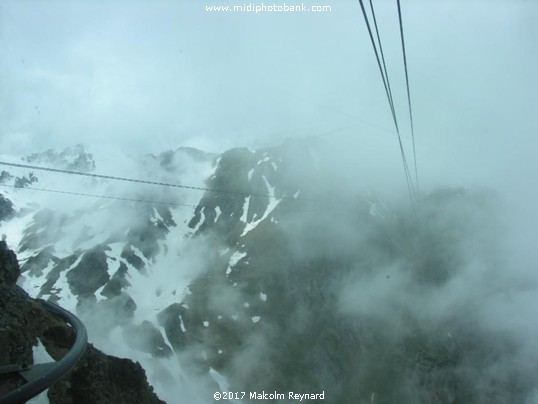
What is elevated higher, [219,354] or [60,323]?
[60,323]

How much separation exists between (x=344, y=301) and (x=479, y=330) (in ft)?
176

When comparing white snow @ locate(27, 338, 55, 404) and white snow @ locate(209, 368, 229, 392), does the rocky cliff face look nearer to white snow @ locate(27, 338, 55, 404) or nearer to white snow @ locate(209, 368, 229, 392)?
white snow @ locate(27, 338, 55, 404)

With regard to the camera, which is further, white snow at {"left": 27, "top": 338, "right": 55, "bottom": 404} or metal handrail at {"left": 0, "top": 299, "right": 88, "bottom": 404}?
white snow at {"left": 27, "top": 338, "right": 55, "bottom": 404}

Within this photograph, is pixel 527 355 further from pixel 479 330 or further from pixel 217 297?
pixel 217 297

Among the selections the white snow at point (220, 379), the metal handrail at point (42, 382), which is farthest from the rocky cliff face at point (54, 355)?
the white snow at point (220, 379)

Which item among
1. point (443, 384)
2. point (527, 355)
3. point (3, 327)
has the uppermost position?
point (3, 327)

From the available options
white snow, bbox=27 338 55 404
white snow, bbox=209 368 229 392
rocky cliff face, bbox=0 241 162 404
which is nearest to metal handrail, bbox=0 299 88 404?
rocky cliff face, bbox=0 241 162 404

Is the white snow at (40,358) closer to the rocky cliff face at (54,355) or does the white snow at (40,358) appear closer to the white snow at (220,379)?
the rocky cliff face at (54,355)

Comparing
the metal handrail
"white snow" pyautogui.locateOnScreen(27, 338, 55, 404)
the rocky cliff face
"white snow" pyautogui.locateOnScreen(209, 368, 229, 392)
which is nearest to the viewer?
the metal handrail

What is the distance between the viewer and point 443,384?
14062 cm

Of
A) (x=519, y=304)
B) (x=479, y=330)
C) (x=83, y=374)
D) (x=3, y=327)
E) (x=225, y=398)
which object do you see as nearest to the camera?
(x=3, y=327)

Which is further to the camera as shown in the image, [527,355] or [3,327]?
[527,355]

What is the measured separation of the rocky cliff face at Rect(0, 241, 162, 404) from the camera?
19234 mm

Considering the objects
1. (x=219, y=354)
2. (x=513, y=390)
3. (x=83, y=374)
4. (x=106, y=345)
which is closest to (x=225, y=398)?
(x=219, y=354)
